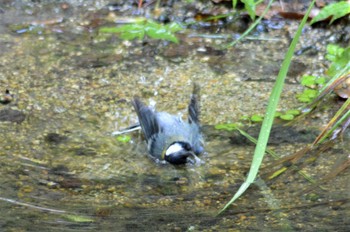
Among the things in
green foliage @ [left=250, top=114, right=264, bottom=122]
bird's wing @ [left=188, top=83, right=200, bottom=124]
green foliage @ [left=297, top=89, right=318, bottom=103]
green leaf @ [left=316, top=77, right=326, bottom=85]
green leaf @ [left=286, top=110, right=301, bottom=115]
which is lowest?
green foliage @ [left=250, top=114, right=264, bottom=122]

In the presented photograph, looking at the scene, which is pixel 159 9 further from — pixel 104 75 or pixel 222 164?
pixel 222 164

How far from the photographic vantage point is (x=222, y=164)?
4.01 metres

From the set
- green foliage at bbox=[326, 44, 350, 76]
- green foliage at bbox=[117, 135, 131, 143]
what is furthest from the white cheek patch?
green foliage at bbox=[326, 44, 350, 76]

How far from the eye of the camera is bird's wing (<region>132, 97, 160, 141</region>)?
4.36 meters

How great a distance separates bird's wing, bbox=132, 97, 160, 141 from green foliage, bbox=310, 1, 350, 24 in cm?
162

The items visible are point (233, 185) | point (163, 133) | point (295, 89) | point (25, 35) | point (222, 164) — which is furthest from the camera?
point (25, 35)

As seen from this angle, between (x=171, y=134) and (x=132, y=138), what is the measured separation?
25 cm

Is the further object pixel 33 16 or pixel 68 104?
pixel 33 16

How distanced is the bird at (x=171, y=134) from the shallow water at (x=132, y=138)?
0.07 metres

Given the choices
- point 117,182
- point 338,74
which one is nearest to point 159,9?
point 338,74

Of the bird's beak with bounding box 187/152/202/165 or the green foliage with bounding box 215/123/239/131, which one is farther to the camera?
the green foliage with bounding box 215/123/239/131

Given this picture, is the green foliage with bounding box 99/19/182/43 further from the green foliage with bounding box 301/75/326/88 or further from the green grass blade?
the green grass blade

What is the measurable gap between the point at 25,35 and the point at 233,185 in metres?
2.48

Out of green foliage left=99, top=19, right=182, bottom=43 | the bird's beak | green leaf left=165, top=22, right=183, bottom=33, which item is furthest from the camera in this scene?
green leaf left=165, top=22, right=183, bottom=33
